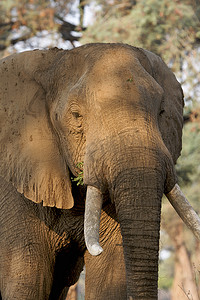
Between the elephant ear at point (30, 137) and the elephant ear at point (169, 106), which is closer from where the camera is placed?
the elephant ear at point (30, 137)

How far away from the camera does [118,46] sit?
5.13 metres

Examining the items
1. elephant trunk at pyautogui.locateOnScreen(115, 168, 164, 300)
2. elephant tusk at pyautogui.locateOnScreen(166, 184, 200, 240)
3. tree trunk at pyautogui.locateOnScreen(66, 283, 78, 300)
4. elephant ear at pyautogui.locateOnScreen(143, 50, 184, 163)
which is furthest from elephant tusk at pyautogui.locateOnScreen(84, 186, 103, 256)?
tree trunk at pyautogui.locateOnScreen(66, 283, 78, 300)

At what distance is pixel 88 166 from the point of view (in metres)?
4.71

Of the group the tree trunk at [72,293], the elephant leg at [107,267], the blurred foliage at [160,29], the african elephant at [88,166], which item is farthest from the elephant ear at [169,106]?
the blurred foliage at [160,29]

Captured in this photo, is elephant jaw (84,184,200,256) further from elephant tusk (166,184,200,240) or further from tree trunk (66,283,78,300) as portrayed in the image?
tree trunk (66,283,78,300)

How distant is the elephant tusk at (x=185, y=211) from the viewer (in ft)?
14.8

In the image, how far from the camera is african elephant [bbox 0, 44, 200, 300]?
14.4 feet

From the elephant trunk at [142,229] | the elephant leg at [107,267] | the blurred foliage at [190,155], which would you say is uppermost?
the elephant trunk at [142,229]

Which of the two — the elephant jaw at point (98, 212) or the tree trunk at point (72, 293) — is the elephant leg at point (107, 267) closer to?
the elephant jaw at point (98, 212)

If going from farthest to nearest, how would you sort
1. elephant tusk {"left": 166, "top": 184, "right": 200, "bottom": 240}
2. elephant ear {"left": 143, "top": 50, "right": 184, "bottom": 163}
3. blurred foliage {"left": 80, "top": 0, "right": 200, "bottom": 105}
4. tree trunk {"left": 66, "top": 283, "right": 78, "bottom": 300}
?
blurred foliage {"left": 80, "top": 0, "right": 200, "bottom": 105}, tree trunk {"left": 66, "top": 283, "right": 78, "bottom": 300}, elephant ear {"left": 143, "top": 50, "right": 184, "bottom": 163}, elephant tusk {"left": 166, "top": 184, "right": 200, "bottom": 240}

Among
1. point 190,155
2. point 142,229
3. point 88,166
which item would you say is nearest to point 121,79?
point 88,166

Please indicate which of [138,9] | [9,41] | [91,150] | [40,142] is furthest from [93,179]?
[9,41]

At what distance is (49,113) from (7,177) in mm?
588

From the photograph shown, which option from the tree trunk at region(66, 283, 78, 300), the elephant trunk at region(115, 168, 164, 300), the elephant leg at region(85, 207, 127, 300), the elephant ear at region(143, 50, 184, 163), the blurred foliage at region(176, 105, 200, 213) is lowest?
the tree trunk at region(66, 283, 78, 300)
